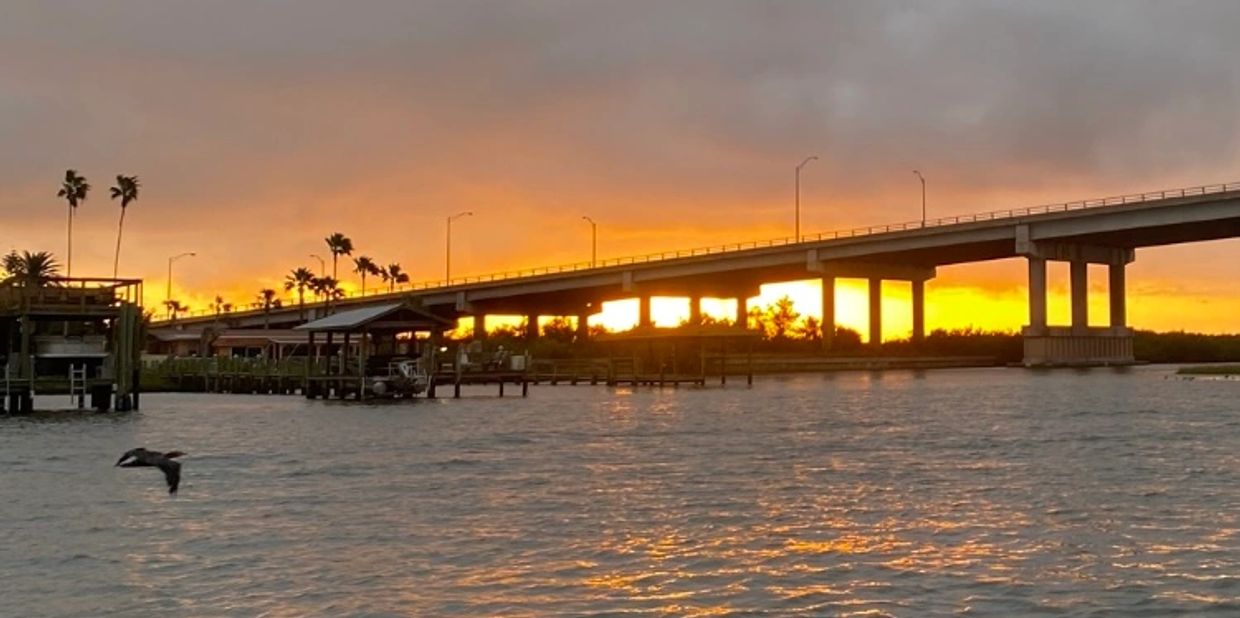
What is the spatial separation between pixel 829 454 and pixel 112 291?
36.9 meters

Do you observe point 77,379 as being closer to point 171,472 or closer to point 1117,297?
point 171,472

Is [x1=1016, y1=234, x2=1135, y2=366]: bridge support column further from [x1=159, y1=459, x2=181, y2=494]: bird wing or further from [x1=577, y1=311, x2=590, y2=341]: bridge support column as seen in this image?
[x1=159, y1=459, x2=181, y2=494]: bird wing

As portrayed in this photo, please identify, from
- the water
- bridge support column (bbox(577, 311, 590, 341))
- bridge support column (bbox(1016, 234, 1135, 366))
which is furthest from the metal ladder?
bridge support column (bbox(577, 311, 590, 341))

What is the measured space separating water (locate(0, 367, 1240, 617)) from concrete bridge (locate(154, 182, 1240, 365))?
58.2 meters

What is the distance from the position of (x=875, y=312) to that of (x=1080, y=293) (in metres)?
25.2

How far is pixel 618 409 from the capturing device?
223 feet

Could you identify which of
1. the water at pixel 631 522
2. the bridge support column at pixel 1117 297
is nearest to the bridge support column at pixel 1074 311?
the bridge support column at pixel 1117 297

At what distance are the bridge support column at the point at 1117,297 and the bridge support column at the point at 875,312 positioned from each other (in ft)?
77.8

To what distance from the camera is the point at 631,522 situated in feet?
81.4

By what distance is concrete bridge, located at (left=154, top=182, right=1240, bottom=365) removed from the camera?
116250 millimetres

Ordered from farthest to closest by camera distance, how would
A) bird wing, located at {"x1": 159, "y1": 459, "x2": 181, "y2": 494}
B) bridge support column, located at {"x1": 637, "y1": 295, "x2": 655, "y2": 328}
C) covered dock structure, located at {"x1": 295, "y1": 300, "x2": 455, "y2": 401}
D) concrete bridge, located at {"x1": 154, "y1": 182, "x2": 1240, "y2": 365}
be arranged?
bridge support column, located at {"x1": 637, "y1": 295, "x2": 655, "y2": 328} < concrete bridge, located at {"x1": 154, "y1": 182, "x2": 1240, "y2": 365} < covered dock structure, located at {"x1": 295, "y1": 300, "x2": 455, "y2": 401} < bird wing, located at {"x1": 159, "y1": 459, "x2": 181, "y2": 494}

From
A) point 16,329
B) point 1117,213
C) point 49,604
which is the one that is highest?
point 1117,213

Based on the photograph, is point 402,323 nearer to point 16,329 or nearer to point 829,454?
point 16,329

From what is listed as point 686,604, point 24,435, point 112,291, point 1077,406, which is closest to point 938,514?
point 686,604
